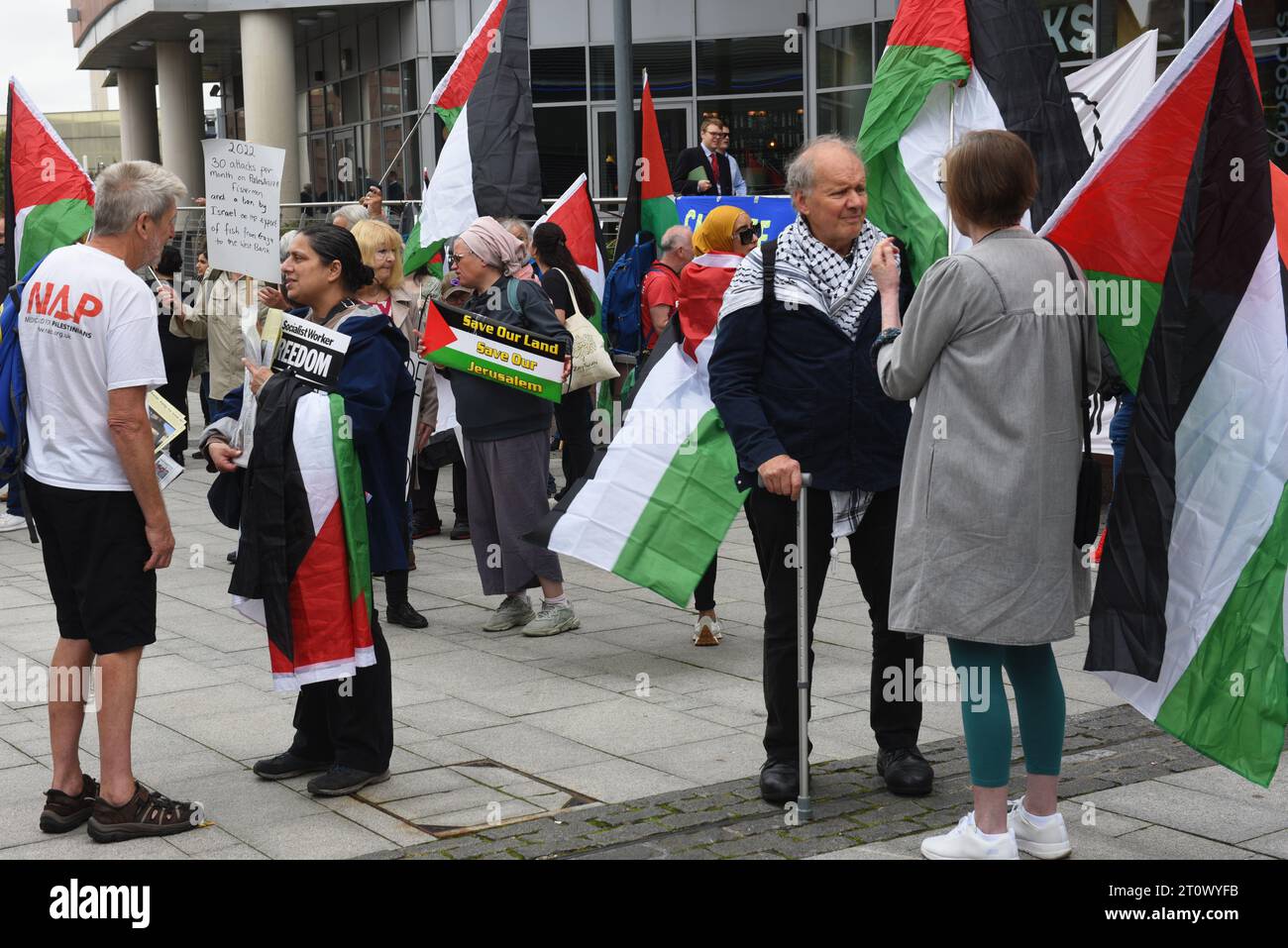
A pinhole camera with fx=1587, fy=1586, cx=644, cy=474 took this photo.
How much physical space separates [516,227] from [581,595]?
2131 millimetres

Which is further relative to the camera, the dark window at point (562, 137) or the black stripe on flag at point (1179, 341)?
the dark window at point (562, 137)

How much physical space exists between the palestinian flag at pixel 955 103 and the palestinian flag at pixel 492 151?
302cm

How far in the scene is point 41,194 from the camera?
9414 mm

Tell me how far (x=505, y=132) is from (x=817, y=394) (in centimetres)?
553

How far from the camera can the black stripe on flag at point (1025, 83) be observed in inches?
276

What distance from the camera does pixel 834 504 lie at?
492 cm

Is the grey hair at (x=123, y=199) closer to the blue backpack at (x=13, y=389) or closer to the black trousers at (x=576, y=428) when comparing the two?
the blue backpack at (x=13, y=389)

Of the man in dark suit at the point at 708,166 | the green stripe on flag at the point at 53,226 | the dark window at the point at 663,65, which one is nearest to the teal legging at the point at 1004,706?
the green stripe on flag at the point at 53,226

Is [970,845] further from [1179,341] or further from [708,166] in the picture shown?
[708,166]

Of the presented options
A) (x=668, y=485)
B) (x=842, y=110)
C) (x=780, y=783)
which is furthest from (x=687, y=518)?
(x=842, y=110)

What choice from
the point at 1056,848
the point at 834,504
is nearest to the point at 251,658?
the point at 834,504

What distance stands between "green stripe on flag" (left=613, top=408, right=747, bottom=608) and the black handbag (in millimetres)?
2660

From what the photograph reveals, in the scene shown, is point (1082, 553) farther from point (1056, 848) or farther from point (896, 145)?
point (896, 145)

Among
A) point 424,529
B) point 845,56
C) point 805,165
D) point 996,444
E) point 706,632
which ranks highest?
point 845,56
